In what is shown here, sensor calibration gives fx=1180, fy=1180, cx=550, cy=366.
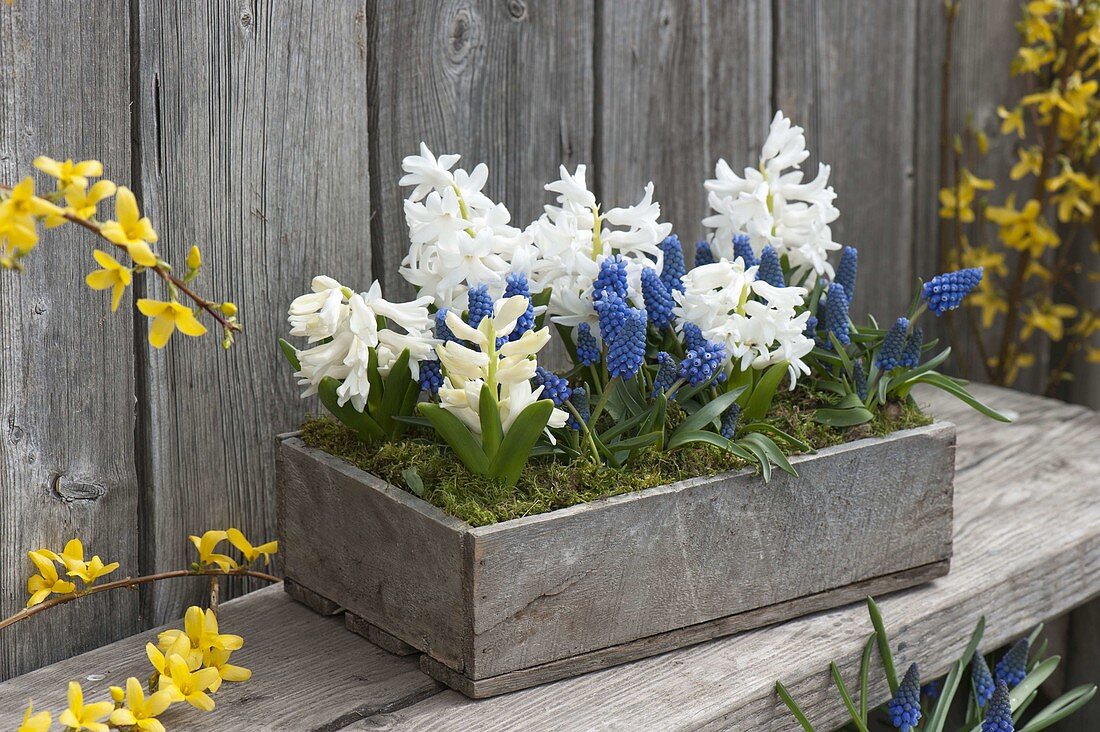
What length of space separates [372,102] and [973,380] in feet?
4.56

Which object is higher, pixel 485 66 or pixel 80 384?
pixel 485 66

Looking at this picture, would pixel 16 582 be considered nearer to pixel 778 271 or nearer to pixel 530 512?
pixel 530 512

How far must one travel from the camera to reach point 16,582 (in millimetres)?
1171

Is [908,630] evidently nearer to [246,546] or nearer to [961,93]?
[246,546]

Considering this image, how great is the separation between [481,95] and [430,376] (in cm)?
48

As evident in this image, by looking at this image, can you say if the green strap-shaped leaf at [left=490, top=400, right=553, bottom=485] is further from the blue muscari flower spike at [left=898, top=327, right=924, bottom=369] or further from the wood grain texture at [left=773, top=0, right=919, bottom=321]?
the wood grain texture at [left=773, top=0, right=919, bottom=321]

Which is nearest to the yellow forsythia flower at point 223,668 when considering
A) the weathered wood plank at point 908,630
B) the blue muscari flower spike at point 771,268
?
the weathered wood plank at point 908,630

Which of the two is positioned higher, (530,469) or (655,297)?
(655,297)

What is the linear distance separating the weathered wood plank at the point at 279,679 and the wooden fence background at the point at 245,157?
9cm

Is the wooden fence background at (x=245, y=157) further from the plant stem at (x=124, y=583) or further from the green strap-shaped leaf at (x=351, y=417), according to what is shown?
the green strap-shaped leaf at (x=351, y=417)

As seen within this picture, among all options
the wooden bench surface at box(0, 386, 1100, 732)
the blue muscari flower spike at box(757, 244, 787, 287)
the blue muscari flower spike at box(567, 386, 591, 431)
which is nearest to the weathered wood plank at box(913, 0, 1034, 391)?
the wooden bench surface at box(0, 386, 1100, 732)

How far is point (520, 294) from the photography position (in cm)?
110

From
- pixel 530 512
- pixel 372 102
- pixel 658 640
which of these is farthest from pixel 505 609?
pixel 372 102

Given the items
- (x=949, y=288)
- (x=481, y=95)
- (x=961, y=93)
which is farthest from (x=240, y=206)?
(x=961, y=93)
